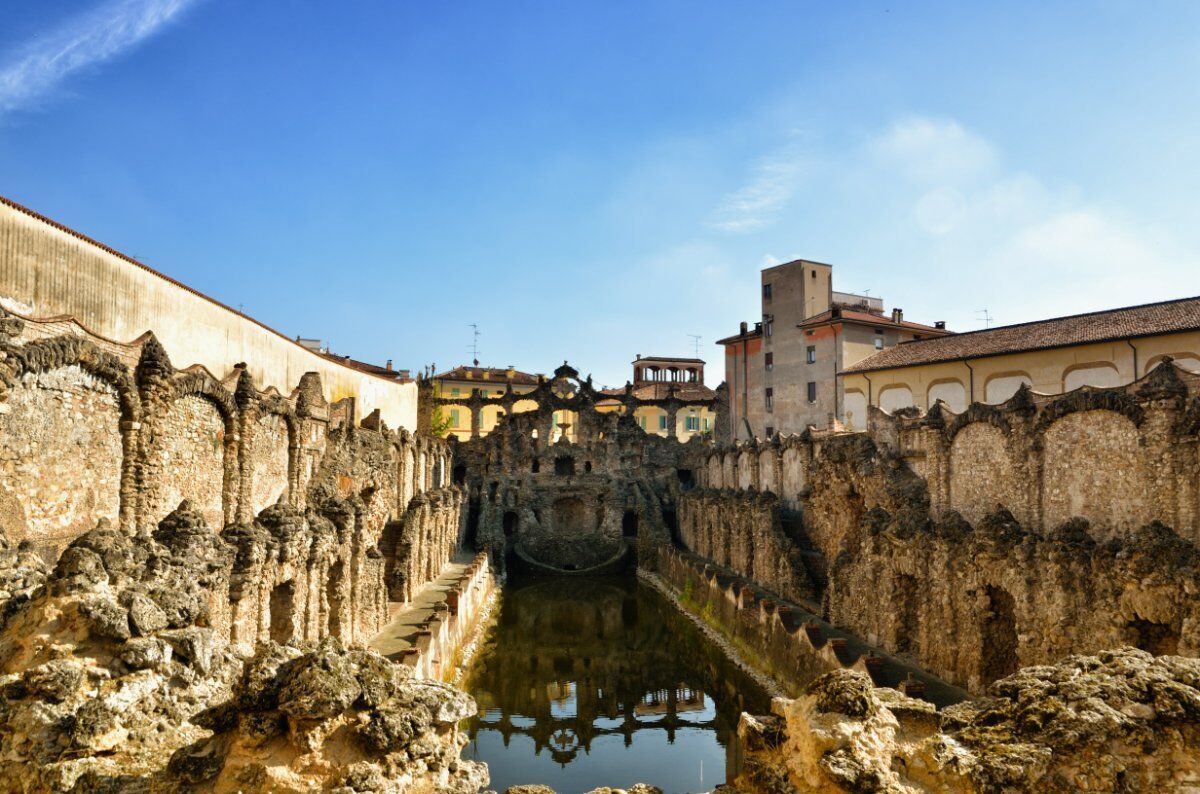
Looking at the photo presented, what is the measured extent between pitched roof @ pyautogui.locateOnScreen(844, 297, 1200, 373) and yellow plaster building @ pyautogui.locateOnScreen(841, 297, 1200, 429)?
4 centimetres

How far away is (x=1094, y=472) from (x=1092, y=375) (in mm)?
15787

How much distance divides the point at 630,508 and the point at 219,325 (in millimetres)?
31592

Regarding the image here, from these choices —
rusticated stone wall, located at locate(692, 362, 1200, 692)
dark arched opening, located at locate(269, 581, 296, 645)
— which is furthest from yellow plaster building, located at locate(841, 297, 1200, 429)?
dark arched opening, located at locate(269, 581, 296, 645)

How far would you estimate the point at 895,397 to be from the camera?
125ft

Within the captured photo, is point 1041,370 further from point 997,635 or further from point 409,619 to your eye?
point 409,619

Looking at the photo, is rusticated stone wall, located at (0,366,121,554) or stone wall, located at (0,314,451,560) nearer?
rusticated stone wall, located at (0,366,121,554)

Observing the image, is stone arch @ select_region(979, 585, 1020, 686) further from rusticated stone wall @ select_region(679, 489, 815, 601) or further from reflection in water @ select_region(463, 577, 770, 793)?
rusticated stone wall @ select_region(679, 489, 815, 601)

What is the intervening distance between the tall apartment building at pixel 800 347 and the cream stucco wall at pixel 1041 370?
343 centimetres

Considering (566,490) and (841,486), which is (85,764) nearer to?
(841,486)

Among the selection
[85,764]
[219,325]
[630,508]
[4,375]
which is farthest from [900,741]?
[630,508]

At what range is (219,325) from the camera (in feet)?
67.6

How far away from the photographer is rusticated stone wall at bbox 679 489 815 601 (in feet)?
87.6

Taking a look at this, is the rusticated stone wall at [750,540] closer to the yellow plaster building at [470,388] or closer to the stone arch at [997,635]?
the stone arch at [997,635]

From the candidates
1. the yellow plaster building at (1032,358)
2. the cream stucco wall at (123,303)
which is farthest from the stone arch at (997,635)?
the cream stucco wall at (123,303)
